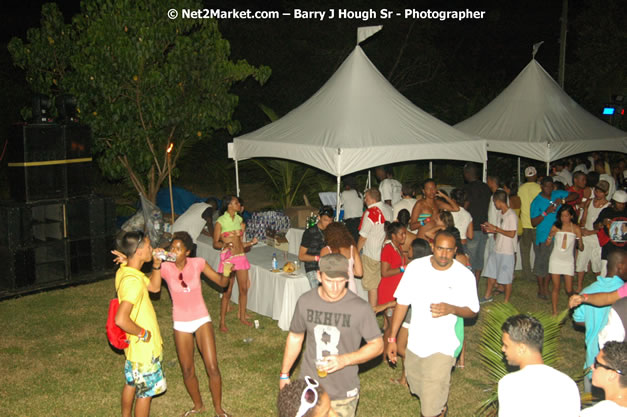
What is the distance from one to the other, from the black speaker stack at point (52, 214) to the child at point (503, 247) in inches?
245

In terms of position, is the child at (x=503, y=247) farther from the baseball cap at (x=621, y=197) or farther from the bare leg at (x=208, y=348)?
the bare leg at (x=208, y=348)

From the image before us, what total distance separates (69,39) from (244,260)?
20.3 feet

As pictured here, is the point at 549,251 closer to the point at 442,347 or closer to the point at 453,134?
the point at 453,134

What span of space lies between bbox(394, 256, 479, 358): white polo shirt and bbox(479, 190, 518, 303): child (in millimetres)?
3892

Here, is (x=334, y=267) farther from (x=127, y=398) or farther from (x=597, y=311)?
(x=597, y=311)

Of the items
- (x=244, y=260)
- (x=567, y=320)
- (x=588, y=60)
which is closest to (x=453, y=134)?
(x=567, y=320)

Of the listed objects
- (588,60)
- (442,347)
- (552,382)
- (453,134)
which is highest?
(588,60)

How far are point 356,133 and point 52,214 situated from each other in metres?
5.06

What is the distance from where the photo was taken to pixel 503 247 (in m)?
8.05

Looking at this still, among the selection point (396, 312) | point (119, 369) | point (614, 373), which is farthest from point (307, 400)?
point (119, 369)

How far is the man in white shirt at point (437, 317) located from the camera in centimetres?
414

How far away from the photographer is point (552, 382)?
2.75 m

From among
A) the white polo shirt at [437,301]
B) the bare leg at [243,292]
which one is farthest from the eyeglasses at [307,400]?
the bare leg at [243,292]

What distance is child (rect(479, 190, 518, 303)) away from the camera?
7.82 m
